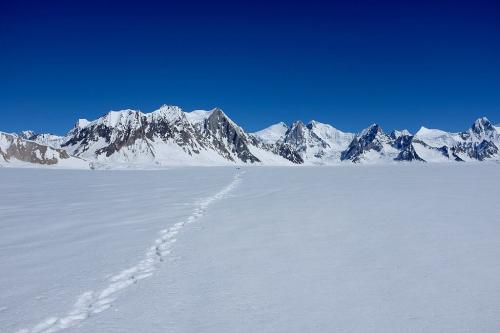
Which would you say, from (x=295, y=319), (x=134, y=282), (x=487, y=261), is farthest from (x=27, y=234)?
(x=487, y=261)

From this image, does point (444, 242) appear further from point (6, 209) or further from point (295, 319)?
point (6, 209)

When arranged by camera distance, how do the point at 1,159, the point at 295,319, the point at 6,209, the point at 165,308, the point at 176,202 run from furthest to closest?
the point at 1,159 → the point at 176,202 → the point at 6,209 → the point at 165,308 → the point at 295,319

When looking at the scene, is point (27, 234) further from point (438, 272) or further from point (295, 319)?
point (438, 272)

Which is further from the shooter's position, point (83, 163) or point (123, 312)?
point (83, 163)

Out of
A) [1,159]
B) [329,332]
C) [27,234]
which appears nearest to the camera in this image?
[329,332]

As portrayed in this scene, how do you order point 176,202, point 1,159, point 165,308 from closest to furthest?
point 165,308 < point 176,202 < point 1,159

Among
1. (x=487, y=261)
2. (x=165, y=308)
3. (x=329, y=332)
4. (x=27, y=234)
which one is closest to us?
(x=329, y=332)

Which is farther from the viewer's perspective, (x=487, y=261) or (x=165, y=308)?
(x=487, y=261)

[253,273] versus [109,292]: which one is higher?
[253,273]

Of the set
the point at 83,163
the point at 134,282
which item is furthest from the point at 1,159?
the point at 134,282

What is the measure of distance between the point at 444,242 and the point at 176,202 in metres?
12.7

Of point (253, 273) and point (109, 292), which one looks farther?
point (253, 273)

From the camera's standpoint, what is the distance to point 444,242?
10273mm

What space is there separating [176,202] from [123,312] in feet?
46.4
